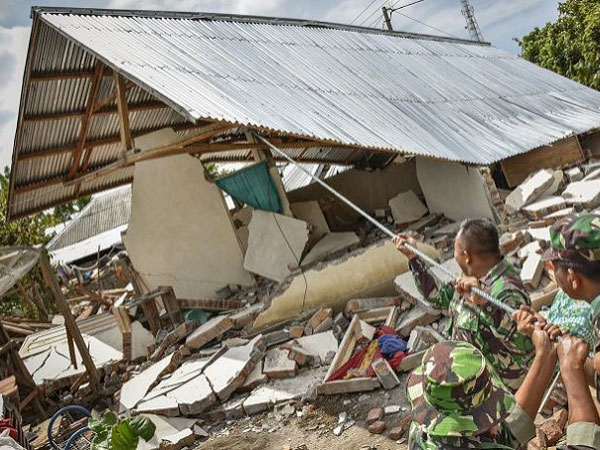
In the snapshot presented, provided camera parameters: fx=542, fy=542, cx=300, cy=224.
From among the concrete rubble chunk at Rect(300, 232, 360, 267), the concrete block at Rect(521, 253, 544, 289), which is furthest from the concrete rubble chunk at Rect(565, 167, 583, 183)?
the concrete rubble chunk at Rect(300, 232, 360, 267)

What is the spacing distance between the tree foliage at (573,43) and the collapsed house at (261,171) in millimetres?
5610

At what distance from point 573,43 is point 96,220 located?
22.9 metres

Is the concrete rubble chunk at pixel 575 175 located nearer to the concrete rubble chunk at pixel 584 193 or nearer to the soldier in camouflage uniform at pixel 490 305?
the concrete rubble chunk at pixel 584 193

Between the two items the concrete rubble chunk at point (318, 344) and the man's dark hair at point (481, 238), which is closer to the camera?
the man's dark hair at point (481, 238)

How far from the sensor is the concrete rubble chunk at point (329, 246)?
955 centimetres

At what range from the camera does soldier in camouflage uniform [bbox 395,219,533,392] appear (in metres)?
2.95

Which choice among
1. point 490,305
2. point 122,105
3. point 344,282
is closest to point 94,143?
point 122,105

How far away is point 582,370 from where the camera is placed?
6.23 feet

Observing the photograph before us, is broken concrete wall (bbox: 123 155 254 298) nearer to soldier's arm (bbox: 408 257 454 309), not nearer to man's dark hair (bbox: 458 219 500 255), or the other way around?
soldier's arm (bbox: 408 257 454 309)

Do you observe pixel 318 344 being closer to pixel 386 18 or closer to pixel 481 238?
pixel 481 238

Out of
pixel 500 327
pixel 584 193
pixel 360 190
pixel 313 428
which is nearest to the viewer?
pixel 500 327

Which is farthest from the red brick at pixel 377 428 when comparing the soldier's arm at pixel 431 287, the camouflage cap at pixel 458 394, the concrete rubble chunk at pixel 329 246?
the concrete rubble chunk at pixel 329 246

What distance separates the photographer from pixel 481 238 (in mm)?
3109

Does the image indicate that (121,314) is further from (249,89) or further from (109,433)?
(109,433)
